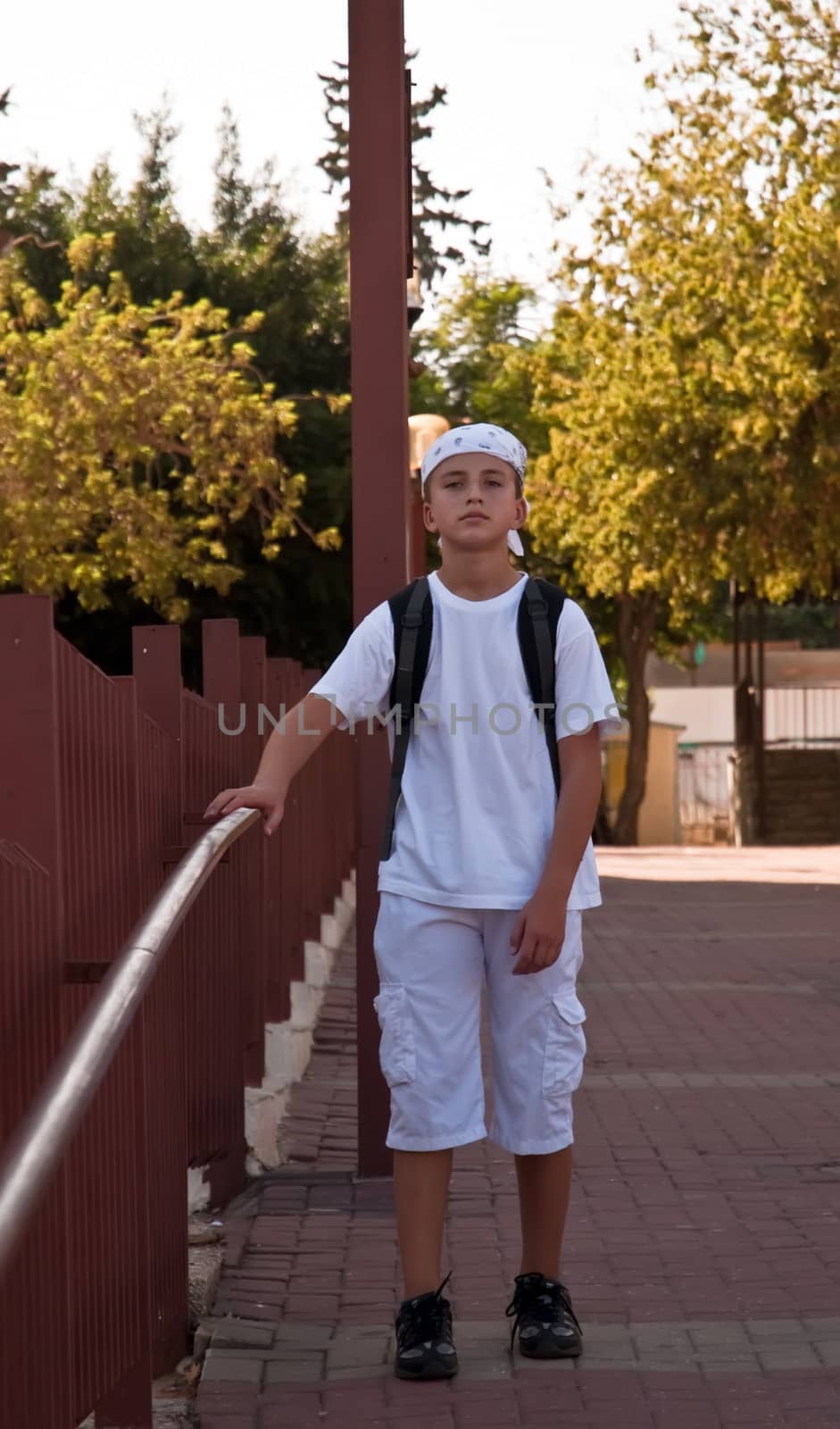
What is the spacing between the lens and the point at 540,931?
12.6ft

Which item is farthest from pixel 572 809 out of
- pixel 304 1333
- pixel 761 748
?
pixel 761 748

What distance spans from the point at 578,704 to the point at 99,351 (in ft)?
70.6

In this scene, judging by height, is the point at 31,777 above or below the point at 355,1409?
above

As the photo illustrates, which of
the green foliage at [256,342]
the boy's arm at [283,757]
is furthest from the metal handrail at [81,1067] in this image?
the green foliage at [256,342]

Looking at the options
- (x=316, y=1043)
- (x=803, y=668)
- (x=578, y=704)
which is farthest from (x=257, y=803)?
(x=803, y=668)

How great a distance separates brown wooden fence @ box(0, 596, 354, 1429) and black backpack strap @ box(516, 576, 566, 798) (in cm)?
71

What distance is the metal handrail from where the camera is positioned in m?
1.77

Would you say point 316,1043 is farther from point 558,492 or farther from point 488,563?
point 558,492

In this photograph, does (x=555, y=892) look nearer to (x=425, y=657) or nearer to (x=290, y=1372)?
(x=425, y=657)

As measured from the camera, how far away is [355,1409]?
3826 millimetres

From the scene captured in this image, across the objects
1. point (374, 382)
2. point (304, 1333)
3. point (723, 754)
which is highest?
point (374, 382)

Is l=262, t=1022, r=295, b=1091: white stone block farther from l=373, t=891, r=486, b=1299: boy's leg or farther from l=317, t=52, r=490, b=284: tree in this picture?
l=317, t=52, r=490, b=284: tree

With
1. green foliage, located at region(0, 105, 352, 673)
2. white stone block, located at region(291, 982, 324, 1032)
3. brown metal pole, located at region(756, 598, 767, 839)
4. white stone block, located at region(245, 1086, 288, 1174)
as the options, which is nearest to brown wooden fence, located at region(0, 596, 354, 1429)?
white stone block, located at region(245, 1086, 288, 1174)

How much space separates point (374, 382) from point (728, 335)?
2036 cm
